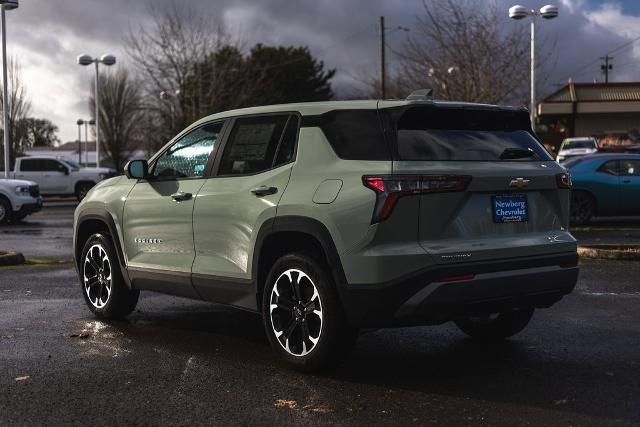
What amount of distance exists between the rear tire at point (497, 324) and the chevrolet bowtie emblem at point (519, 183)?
4.17ft

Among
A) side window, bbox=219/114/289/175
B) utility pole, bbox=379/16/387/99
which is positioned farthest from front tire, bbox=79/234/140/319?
utility pole, bbox=379/16/387/99

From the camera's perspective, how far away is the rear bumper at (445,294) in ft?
15.8

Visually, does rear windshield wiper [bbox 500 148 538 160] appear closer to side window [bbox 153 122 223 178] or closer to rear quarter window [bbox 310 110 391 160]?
rear quarter window [bbox 310 110 391 160]

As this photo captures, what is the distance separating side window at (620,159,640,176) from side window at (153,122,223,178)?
1218 centimetres

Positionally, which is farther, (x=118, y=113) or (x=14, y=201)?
(x=118, y=113)

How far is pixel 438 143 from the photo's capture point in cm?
510

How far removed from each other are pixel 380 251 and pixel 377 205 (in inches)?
10.5

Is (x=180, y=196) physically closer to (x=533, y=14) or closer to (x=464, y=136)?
(x=464, y=136)

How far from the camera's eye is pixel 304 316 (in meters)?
5.30

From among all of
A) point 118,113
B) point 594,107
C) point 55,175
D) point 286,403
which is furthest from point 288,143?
point 118,113

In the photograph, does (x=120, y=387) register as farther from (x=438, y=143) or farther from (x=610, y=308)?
(x=610, y=308)

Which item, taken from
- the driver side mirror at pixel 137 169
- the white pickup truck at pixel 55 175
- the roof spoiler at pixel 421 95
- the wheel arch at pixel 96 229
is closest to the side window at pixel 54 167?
the white pickup truck at pixel 55 175

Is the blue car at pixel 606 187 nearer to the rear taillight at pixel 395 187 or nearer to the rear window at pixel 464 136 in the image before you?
the rear window at pixel 464 136

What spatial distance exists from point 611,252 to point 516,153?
637cm
